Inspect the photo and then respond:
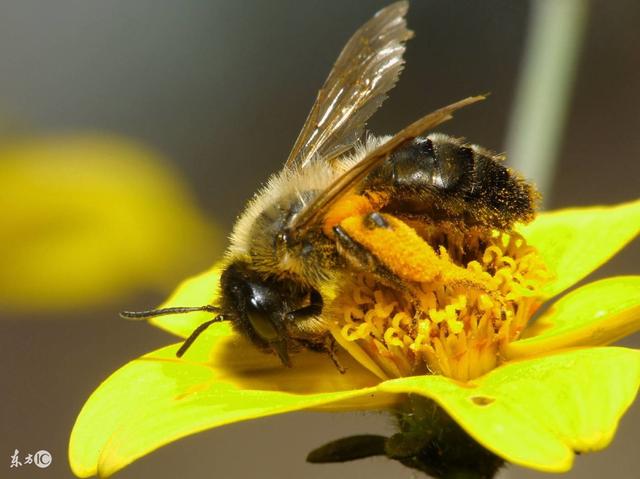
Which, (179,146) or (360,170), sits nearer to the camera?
(360,170)

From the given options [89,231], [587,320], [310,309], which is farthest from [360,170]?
[89,231]

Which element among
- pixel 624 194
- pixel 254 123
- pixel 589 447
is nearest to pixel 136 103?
pixel 254 123

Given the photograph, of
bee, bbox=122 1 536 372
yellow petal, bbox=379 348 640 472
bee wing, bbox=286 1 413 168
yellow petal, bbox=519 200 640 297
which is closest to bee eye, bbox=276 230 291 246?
bee, bbox=122 1 536 372

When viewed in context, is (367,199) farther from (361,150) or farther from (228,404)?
(228,404)

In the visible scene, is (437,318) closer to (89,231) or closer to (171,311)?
(171,311)

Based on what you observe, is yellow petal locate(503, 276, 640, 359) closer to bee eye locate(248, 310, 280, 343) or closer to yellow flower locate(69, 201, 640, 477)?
yellow flower locate(69, 201, 640, 477)

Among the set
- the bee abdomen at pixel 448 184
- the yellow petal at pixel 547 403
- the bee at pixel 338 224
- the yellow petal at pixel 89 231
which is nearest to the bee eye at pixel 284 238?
the bee at pixel 338 224
